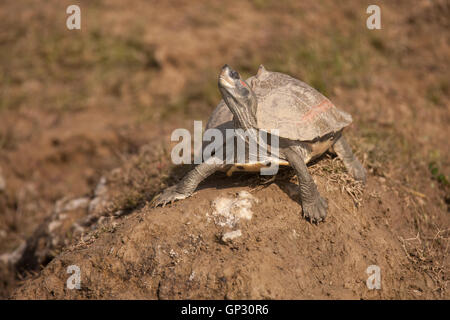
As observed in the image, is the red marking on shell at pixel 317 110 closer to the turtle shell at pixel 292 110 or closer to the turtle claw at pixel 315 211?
the turtle shell at pixel 292 110

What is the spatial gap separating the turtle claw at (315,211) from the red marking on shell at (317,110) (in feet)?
2.08

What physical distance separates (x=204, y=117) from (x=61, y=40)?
3959mm

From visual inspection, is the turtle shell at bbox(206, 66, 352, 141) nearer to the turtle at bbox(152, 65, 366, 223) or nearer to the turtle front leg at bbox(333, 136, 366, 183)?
the turtle at bbox(152, 65, 366, 223)

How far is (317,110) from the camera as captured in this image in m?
3.55

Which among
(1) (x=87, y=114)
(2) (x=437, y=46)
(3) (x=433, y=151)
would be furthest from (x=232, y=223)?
(2) (x=437, y=46)

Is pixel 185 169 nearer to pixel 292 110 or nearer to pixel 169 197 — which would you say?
pixel 169 197

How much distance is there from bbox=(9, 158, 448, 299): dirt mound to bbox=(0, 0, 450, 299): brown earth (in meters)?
0.01

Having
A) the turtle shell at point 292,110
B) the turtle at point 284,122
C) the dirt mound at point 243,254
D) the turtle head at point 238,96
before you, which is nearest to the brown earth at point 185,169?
the dirt mound at point 243,254

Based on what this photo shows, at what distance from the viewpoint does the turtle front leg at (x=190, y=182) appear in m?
3.48

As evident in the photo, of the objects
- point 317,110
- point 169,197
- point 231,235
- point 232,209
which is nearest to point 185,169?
point 169,197

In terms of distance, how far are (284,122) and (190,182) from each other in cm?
88

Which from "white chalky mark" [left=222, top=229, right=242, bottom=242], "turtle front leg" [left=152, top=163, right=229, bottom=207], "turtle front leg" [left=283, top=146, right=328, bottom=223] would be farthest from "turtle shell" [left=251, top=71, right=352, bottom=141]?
"white chalky mark" [left=222, top=229, right=242, bottom=242]

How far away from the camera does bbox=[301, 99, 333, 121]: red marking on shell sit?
3.46 metres

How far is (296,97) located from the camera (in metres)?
3.53
